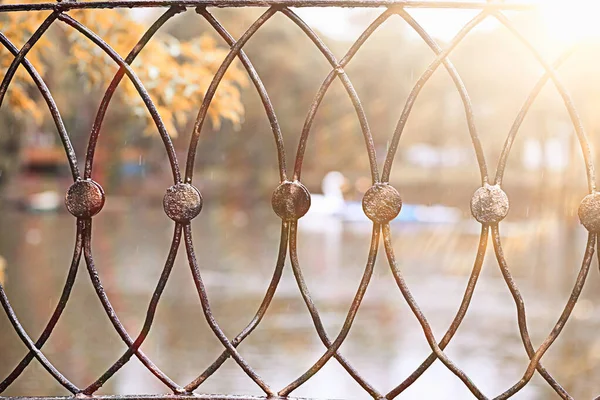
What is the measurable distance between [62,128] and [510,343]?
8543 millimetres

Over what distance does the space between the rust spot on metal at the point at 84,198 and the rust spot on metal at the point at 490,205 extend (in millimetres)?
556

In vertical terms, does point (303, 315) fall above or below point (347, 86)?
above

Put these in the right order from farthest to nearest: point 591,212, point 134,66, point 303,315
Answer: point 303,315 → point 134,66 → point 591,212

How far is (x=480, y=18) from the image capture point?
1.22m

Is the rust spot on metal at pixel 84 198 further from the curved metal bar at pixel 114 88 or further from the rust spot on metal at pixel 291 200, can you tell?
the rust spot on metal at pixel 291 200

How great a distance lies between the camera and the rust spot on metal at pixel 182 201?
3.95 feet

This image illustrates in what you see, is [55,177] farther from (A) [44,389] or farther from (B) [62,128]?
(B) [62,128]

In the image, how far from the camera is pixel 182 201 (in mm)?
1207

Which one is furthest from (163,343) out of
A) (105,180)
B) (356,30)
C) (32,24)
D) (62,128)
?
(105,180)

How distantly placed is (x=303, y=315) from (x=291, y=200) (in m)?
9.37

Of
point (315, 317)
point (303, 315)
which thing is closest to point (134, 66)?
point (315, 317)

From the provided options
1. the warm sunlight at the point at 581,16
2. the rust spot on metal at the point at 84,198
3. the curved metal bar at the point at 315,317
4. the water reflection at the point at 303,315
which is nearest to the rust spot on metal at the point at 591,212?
the warm sunlight at the point at 581,16

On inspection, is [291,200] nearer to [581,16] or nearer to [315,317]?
[315,317]

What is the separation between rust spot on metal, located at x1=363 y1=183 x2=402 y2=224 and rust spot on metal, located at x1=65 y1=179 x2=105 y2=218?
0.40m
